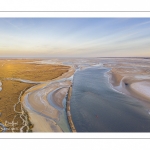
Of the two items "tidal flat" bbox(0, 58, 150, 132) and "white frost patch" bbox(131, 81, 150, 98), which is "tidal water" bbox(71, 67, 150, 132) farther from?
"white frost patch" bbox(131, 81, 150, 98)

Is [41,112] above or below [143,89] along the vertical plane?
below

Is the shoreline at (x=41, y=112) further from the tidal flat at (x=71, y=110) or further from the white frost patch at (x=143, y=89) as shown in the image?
the white frost patch at (x=143, y=89)

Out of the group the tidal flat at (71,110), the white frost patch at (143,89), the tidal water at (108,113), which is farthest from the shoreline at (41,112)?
the white frost patch at (143,89)

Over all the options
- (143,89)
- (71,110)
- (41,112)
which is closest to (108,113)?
(71,110)

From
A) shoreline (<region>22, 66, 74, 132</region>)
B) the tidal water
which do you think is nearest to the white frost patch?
the tidal water

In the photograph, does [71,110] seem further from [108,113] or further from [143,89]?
[143,89]
